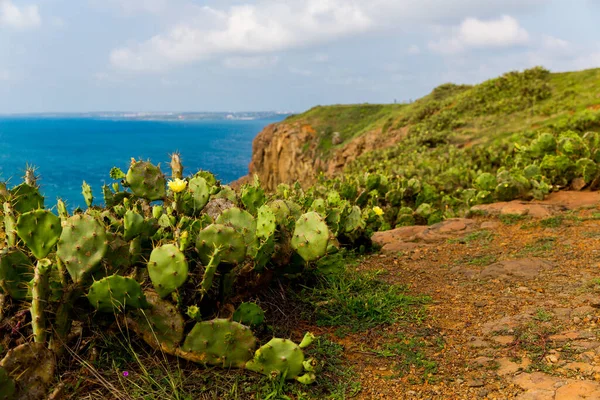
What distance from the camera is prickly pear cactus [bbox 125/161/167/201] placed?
157 inches

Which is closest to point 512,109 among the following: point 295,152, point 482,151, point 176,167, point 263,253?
point 482,151

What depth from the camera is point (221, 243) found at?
3.09 meters

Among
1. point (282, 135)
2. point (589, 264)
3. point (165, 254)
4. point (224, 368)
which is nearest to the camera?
point (165, 254)

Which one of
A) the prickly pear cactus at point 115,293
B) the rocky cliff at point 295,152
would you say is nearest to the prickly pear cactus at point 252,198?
the prickly pear cactus at point 115,293

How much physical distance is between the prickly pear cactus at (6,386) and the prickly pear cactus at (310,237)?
1928 mm

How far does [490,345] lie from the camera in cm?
328

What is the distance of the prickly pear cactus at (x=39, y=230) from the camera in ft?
9.16

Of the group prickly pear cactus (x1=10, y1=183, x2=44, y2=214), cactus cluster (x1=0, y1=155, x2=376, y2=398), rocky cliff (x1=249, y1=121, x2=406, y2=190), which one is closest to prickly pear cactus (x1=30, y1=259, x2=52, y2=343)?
cactus cluster (x1=0, y1=155, x2=376, y2=398)

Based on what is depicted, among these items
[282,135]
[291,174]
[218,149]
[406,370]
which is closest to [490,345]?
[406,370]

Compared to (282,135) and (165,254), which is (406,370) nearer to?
(165,254)

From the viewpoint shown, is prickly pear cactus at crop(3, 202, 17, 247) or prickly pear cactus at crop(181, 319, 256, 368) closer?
prickly pear cactus at crop(181, 319, 256, 368)

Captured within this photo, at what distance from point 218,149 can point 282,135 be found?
54.2 metres

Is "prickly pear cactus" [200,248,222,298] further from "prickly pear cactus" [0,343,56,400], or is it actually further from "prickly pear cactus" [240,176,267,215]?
"prickly pear cactus" [240,176,267,215]

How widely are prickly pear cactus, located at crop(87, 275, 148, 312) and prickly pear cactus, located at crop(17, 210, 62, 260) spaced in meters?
0.38
